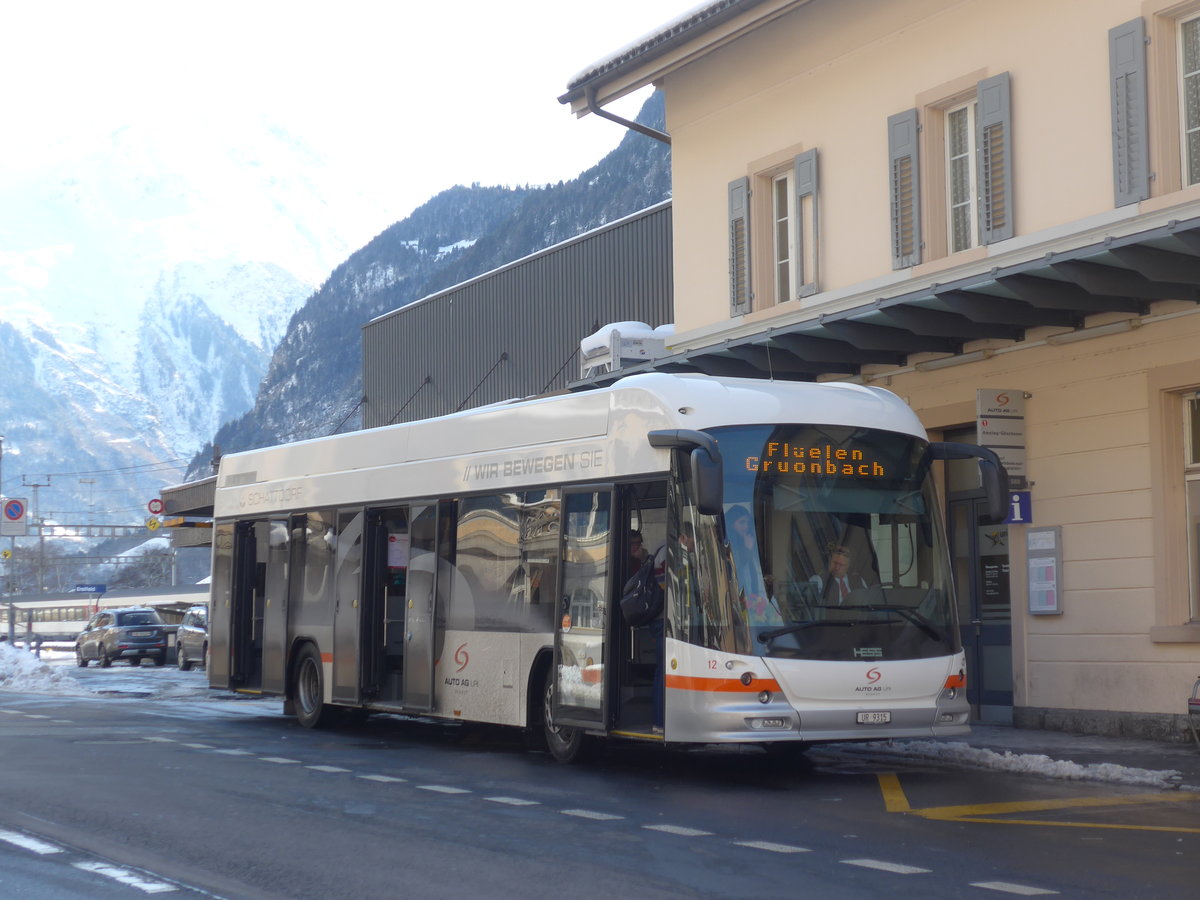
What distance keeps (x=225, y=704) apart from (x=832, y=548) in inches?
537

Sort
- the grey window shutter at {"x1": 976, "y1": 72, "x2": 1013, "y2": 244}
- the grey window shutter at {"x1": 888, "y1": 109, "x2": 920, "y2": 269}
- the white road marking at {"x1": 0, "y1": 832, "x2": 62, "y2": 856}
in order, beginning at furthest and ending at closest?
the grey window shutter at {"x1": 888, "y1": 109, "x2": 920, "y2": 269} < the grey window shutter at {"x1": 976, "y1": 72, "x2": 1013, "y2": 244} < the white road marking at {"x1": 0, "y1": 832, "x2": 62, "y2": 856}

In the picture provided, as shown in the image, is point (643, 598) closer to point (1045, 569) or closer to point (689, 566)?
point (689, 566)

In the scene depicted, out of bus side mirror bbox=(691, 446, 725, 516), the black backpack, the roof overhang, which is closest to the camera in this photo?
bus side mirror bbox=(691, 446, 725, 516)

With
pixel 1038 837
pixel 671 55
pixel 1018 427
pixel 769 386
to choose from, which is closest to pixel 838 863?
pixel 1038 837

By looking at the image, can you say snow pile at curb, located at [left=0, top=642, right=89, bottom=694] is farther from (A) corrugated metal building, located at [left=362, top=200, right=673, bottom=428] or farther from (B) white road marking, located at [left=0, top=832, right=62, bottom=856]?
(B) white road marking, located at [left=0, top=832, right=62, bottom=856]

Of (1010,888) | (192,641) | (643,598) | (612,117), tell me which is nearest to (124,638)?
(192,641)

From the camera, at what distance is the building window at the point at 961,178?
16.9 meters

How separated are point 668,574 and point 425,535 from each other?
416cm

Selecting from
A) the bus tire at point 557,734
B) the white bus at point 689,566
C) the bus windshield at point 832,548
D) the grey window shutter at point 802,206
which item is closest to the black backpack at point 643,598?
the white bus at point 689,566

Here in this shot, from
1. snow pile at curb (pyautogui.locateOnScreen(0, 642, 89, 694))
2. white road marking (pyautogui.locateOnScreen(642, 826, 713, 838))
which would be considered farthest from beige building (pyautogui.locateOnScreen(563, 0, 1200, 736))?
snow pile at curb (pyautogui.locateOnScreen(0, 642, 89, 694))

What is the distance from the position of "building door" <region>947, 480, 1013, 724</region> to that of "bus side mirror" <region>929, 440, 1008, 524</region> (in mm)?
4459

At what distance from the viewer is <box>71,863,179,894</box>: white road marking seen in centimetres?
750

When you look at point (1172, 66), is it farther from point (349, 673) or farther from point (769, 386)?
point (349, 673)

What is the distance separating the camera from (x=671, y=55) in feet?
67.7
